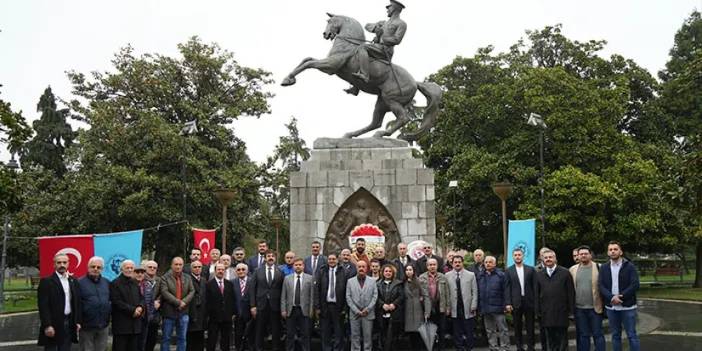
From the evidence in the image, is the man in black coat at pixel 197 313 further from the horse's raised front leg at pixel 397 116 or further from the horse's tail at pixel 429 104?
the horse's tail at pixel 429 104

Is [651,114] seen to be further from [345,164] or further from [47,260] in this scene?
[47,260]

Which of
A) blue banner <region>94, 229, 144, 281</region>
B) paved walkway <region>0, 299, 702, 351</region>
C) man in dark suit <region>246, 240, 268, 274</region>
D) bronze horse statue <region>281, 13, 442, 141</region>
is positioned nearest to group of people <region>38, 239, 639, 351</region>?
man in dark suit <region>246, 240, 268, 274</region>

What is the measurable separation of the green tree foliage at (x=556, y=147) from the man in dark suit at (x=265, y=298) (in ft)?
55.8

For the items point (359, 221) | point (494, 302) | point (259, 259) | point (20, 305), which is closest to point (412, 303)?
point (494, 302)

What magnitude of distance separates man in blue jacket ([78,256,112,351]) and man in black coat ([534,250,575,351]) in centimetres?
559

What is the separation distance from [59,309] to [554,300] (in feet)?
20.2

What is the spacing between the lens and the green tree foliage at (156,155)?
25719 millimetres

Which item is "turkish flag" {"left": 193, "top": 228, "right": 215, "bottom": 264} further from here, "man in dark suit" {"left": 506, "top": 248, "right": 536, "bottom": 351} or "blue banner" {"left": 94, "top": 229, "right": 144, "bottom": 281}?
"man in dark suit" {"left": 506, "top": 248, "right": 536, "bottom": 351}

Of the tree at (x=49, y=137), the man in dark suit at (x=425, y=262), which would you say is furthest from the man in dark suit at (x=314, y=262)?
the tree at (x=49, y=137)

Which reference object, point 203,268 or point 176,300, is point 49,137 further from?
point 176,300

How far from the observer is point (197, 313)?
9.18 m

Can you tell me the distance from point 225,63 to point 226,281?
71.2 feet

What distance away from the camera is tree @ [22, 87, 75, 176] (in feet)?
117

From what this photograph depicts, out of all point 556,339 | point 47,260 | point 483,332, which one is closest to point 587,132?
point 483,332
